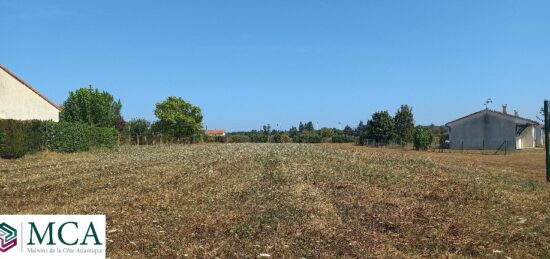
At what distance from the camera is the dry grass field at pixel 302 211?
681 centimetres

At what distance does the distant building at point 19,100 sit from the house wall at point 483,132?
48.4 m

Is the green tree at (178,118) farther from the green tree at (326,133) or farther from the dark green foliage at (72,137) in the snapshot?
the green tree at (326,133)

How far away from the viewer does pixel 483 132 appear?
5519cm

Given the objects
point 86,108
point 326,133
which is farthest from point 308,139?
point 86,108

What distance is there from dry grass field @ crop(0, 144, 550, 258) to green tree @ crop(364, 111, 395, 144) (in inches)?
2244

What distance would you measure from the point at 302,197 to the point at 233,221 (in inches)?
95.2

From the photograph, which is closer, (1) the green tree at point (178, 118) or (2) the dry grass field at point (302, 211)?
(2) the dry grass field at point (302, 211)

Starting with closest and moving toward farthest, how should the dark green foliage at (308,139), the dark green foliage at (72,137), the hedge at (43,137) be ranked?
the hedge at (43,137), the dark green foliage at (72,137), the dark green foliage at (308,139)

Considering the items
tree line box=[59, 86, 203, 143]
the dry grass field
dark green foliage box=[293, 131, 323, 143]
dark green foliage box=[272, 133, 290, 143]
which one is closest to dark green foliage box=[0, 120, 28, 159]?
the dry grass field

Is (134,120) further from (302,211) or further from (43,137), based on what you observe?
(302,211)

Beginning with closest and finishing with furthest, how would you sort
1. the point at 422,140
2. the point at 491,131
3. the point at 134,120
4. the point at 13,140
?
the point at 13,140 < the point at 422,140 < the point at 491,131 < the point at 134,120

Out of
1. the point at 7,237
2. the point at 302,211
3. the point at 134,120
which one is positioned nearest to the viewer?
the point at 7,237

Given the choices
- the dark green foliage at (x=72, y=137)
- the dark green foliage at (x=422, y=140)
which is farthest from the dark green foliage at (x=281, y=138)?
the dark green foliage at (x=72, y=137)

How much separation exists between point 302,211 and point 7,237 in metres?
5.49
